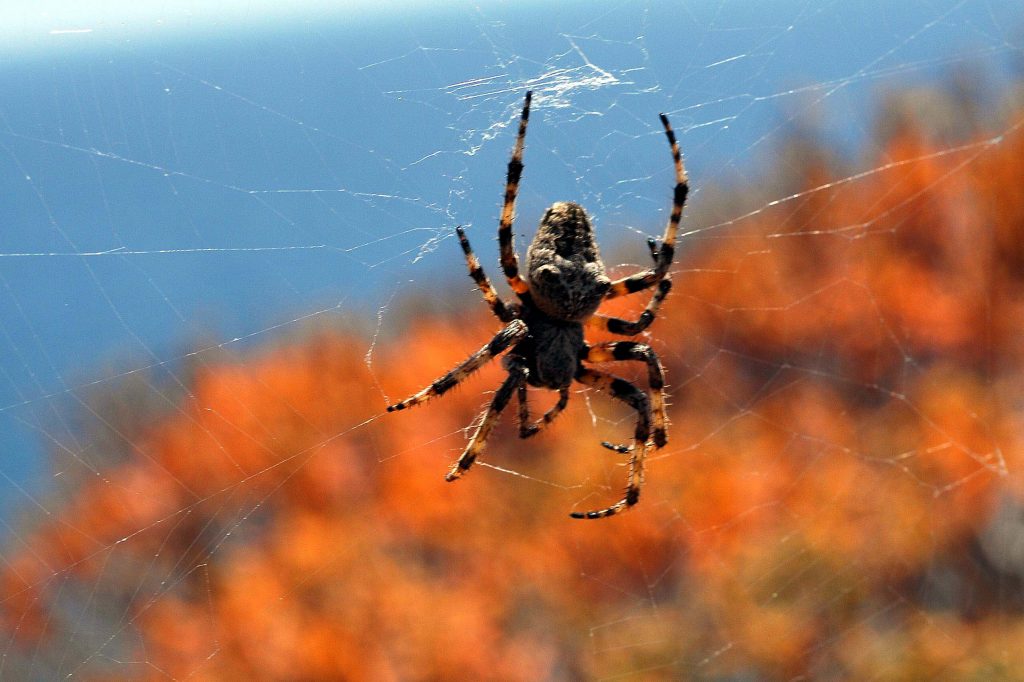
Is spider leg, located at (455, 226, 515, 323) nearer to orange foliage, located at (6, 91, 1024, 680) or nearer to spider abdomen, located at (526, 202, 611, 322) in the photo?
spider abdomen, located at (526, 202, 611, 322)

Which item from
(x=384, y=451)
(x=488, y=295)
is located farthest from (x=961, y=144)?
(x=488, y=295)

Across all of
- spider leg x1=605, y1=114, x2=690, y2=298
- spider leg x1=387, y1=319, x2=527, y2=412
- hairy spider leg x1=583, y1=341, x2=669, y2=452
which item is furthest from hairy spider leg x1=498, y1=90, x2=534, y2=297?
hairy spider leg x1=583, y1=341, x2=669, y2=452

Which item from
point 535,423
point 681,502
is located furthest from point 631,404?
point 681,502

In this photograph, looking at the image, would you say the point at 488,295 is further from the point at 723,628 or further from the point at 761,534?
the point at 761,534

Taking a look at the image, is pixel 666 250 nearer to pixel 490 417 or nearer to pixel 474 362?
pixel 474 362

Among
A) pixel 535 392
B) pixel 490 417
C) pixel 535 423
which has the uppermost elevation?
pixel 490 417

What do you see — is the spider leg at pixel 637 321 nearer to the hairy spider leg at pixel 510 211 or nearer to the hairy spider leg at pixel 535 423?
the hairy spider leg at pixel 535 423
